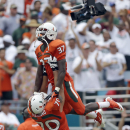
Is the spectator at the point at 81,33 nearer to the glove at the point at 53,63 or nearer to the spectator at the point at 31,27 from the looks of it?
the spectator at the point at 31,27

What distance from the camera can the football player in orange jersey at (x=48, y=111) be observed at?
6086 mm

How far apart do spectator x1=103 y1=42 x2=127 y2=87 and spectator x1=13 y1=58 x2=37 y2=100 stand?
2225mm

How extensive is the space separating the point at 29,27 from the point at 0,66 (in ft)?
7.23

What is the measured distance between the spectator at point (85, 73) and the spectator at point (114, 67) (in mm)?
592

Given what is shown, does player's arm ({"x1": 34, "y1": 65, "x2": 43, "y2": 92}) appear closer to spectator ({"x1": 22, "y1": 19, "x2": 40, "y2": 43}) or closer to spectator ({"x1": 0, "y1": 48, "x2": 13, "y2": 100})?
spectator ({"x1": 0, "y1": 48, "x2": 13, "y2": 100})

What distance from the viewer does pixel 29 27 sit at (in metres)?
11.4

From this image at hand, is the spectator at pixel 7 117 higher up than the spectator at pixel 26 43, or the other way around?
the spectator at pixel 26 43

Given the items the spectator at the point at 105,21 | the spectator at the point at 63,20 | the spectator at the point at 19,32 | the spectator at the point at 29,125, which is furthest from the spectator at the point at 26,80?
the spectator at the point at 105,21

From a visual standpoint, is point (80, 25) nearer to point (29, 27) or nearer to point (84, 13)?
point (29, 27)

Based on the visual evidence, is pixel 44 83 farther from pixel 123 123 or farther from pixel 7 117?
pixel 123 123

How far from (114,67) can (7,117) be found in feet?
11.7

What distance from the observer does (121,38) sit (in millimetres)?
11141

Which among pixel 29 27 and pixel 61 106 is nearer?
pixel 61 106

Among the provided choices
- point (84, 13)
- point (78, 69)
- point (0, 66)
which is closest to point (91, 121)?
point (78, 69)
